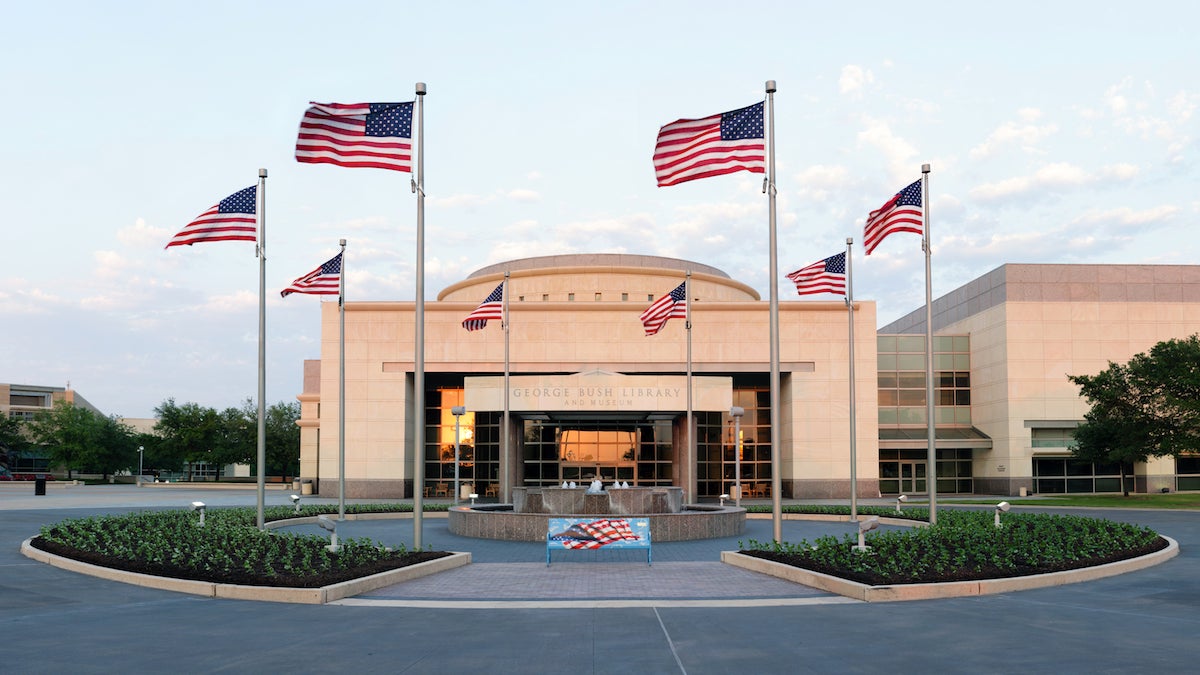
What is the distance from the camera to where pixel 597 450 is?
52062mm

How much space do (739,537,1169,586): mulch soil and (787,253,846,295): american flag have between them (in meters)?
12.6

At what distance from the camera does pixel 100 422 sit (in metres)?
97.1

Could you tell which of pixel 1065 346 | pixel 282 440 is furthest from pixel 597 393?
pixel 282 440

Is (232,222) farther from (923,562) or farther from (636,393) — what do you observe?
(636,393)

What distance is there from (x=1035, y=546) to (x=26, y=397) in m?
132

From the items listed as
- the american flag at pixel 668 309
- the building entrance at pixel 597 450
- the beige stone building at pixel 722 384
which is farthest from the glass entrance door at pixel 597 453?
the american flag at pixel 668 309

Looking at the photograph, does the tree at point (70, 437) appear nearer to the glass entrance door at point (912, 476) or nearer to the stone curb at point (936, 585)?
the glass entrance door at point (912, 476)

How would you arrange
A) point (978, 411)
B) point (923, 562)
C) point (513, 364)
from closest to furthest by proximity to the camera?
point (923, 562) → point (513, 364) → point (978, 411)

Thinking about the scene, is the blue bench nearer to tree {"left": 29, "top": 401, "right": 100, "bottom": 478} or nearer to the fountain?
the fountain

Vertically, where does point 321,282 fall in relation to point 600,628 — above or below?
above

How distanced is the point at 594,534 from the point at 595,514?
7.58 metres

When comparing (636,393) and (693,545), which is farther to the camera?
(636,393)

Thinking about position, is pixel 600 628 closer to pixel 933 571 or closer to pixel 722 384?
pixel 933 571

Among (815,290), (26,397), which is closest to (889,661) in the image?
(815,290)
